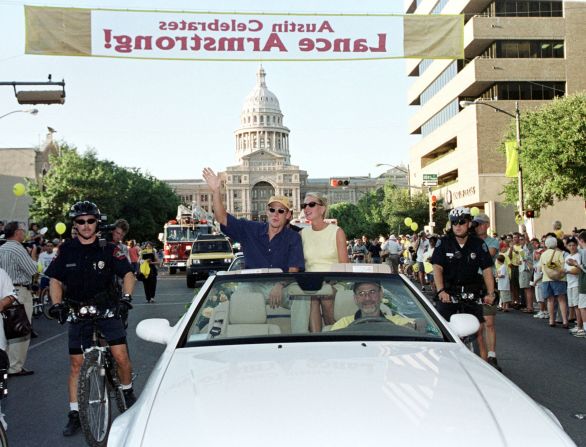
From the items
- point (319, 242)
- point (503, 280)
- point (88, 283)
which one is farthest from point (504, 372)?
point (503, 280)

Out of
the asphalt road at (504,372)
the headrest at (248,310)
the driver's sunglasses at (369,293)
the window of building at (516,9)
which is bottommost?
the asphalt road at (504,372)

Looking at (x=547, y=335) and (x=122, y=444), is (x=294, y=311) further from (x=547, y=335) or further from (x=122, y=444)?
(x=547, y=335)

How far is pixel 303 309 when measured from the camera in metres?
4.41

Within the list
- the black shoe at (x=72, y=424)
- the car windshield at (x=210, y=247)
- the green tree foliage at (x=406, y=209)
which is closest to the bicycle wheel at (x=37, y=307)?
the car windshield at (x=210, y=247)

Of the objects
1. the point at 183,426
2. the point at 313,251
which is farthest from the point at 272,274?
the point at 313,251

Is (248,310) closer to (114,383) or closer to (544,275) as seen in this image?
(114,383)

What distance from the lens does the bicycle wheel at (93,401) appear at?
17.3 ft

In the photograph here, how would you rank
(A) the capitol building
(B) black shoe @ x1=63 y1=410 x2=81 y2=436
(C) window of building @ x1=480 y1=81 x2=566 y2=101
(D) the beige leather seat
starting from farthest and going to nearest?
(A) the capitol building
(C) window of building @ x1=480 y1=81 x2=566 y2=101
(B) black shoe @ x1=63 y1=410 x2=81 y2=436
(D) the beige leather seat

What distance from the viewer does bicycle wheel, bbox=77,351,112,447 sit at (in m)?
5.27

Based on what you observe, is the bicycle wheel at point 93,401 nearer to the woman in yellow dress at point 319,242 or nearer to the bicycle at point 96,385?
the bicycle at point 96,385

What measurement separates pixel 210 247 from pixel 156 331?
2543cm

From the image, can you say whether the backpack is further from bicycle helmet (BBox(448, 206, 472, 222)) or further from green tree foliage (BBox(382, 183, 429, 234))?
green tree foliage (BBox(382, 183, 429, 234))

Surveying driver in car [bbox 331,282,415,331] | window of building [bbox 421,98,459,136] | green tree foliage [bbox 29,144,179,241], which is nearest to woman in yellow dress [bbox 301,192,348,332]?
driver in car [bbox 331,282,415,331]

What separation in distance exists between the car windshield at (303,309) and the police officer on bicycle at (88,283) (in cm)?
156
